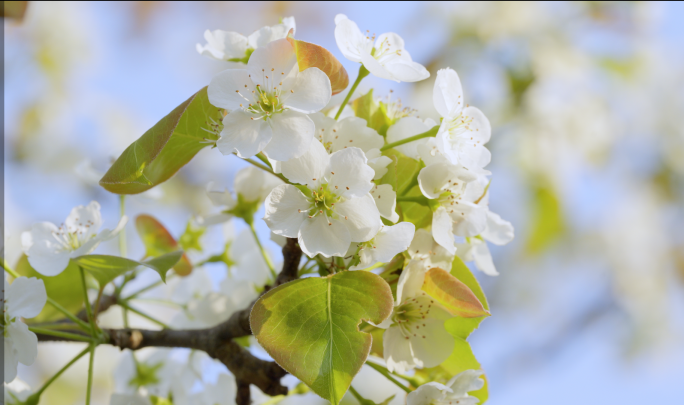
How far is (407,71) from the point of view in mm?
483

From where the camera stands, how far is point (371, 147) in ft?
1.66

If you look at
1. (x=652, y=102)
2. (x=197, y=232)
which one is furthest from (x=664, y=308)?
(x=197, y=232)

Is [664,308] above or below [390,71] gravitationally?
above

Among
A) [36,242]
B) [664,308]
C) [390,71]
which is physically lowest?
[36,242]

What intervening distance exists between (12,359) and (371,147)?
0.38 meters

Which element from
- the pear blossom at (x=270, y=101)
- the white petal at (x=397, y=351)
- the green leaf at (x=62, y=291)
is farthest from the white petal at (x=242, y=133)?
the green leaf at (x=62, y=291)

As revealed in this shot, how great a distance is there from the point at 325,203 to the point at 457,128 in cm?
15

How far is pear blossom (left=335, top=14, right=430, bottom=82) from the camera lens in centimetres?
48

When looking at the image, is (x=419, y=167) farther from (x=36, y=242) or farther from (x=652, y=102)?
(x=652, y=102)

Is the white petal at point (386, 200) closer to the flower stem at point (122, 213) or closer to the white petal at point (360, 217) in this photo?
the white petal at point (360, 217)

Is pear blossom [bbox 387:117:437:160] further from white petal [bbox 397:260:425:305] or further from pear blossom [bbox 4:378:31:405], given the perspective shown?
pear blossom [bbox 4:378:31:405]

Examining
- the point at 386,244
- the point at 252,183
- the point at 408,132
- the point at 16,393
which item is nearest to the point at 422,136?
the point at 408,132

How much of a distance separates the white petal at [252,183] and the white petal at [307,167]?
172 mm

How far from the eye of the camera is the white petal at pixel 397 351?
1.65ft
